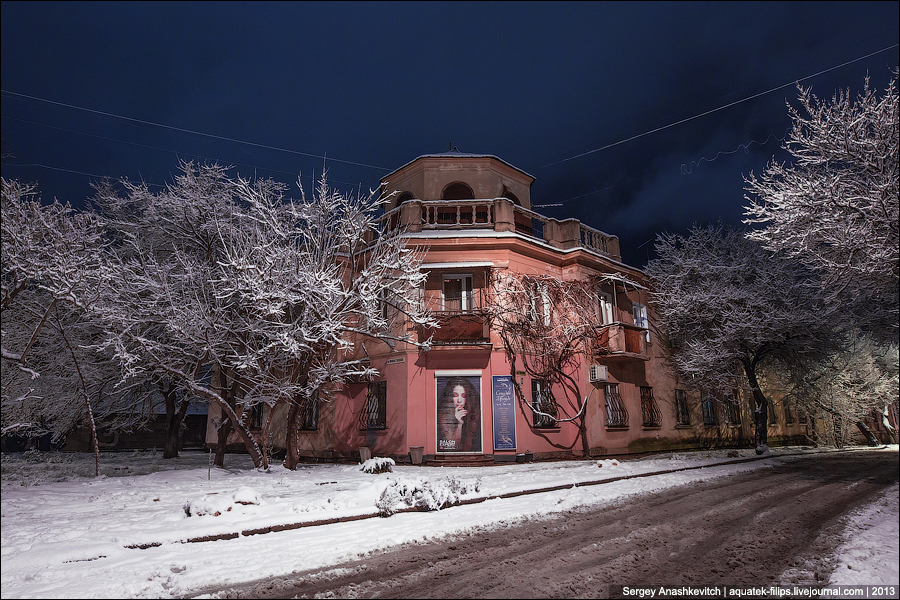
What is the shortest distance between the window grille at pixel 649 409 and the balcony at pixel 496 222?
6.46 m

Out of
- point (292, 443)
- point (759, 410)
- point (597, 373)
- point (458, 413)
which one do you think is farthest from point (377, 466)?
point (759, 410)

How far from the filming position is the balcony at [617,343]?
63.7 ft

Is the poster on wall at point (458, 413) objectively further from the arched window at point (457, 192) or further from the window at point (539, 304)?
the arched window at point (457, 192)

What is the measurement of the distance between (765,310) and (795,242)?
11150 millimetres

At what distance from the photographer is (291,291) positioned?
41.2 ft

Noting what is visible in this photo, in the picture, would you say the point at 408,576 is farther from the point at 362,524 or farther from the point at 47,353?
the point at 47,353

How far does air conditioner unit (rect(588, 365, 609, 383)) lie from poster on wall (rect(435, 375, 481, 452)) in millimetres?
4941

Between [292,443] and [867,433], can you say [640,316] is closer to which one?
[867,433]

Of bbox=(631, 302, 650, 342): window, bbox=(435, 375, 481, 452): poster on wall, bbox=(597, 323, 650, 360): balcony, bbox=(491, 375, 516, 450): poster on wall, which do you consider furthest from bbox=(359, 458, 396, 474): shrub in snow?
bbox=(631, 302, 650, 342): window

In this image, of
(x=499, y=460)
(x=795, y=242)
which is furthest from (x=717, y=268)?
(x=499, y=460)

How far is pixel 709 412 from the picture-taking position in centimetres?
2505

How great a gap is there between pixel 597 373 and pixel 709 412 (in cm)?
1045

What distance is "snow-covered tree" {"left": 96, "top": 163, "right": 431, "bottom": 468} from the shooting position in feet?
40.1

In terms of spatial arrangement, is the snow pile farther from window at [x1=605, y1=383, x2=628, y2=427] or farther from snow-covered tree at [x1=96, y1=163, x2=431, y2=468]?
window at [x1=605, y1=383, x2=628, y2=427]
